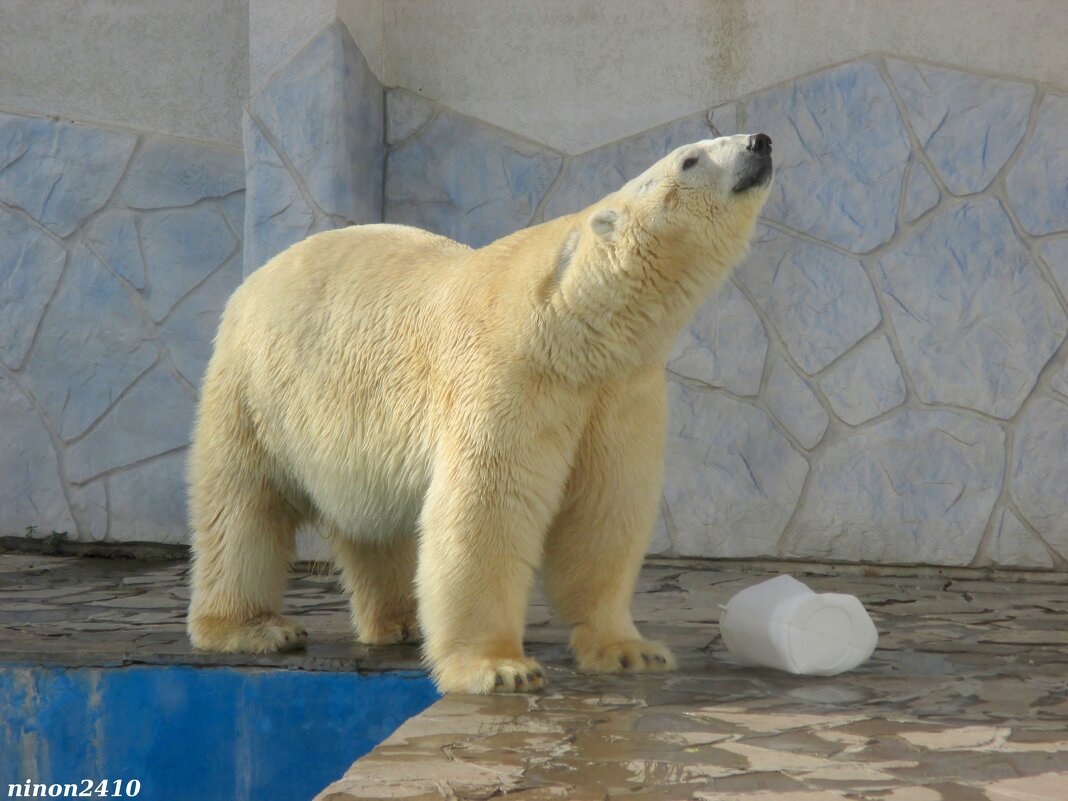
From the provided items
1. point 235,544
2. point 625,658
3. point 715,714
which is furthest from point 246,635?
point 715,714

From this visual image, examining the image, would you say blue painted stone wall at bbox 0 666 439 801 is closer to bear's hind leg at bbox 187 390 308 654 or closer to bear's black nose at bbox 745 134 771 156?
bear's hind leg at bbox 187 390 308 654

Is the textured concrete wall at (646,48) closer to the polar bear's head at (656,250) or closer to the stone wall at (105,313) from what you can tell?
the stone wall at (105,313)

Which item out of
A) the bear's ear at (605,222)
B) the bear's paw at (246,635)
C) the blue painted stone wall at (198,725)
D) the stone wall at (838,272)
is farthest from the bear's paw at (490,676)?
the stone wall at (838,272)

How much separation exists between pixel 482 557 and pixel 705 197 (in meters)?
0.87

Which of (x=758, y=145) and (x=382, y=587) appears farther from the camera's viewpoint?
(x=382, y=587)

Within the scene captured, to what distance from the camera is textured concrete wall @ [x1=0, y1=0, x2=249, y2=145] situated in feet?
18.7

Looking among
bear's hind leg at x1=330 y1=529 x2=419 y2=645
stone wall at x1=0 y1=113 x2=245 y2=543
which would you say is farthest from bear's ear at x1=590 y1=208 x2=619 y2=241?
stone wall at x1=0 y1=113 x2=245 y2=543

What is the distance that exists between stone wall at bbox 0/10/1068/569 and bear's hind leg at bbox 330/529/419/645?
1789 mm

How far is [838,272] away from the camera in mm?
5160

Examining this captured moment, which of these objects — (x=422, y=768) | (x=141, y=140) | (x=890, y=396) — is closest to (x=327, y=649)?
(x=422, y=768)

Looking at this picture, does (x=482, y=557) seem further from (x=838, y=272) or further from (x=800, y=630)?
(x=838, y=272)

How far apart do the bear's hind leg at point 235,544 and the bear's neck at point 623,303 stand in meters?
1.03

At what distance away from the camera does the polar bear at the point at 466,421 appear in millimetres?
2789

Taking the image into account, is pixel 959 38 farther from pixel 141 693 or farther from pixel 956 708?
pixel 141 693
